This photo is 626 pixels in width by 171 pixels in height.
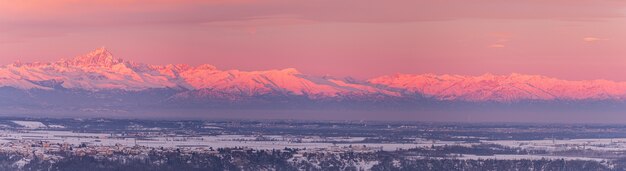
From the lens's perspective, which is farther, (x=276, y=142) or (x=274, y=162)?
(x=276, y=142)

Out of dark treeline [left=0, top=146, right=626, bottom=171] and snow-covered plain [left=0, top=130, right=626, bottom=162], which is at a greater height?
snow-covered plain [left=0, top=130, right=626, bottom=162]

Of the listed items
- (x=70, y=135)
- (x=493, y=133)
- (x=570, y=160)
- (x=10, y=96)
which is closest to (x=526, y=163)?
(x=570, y=160)

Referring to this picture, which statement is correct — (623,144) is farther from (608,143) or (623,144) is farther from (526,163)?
(526,163)

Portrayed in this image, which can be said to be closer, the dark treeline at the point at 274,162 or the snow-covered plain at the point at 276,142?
the dark treeline at the point at 274,162

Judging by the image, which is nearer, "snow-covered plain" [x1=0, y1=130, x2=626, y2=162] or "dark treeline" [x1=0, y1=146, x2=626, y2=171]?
"dark treeline" [x1=0, y1=146, x2=626, y2=171]

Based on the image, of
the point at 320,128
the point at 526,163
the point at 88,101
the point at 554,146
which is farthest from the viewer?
the point at 88,101

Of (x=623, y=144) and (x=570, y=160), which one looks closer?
(x=570, y=160)

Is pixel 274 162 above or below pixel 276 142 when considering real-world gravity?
below

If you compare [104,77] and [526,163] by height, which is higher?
[104,77]

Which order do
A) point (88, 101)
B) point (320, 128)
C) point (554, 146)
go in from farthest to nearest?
point (88, 101)
point (320, 128)
point (554, 146)

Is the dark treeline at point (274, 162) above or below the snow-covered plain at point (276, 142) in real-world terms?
below
